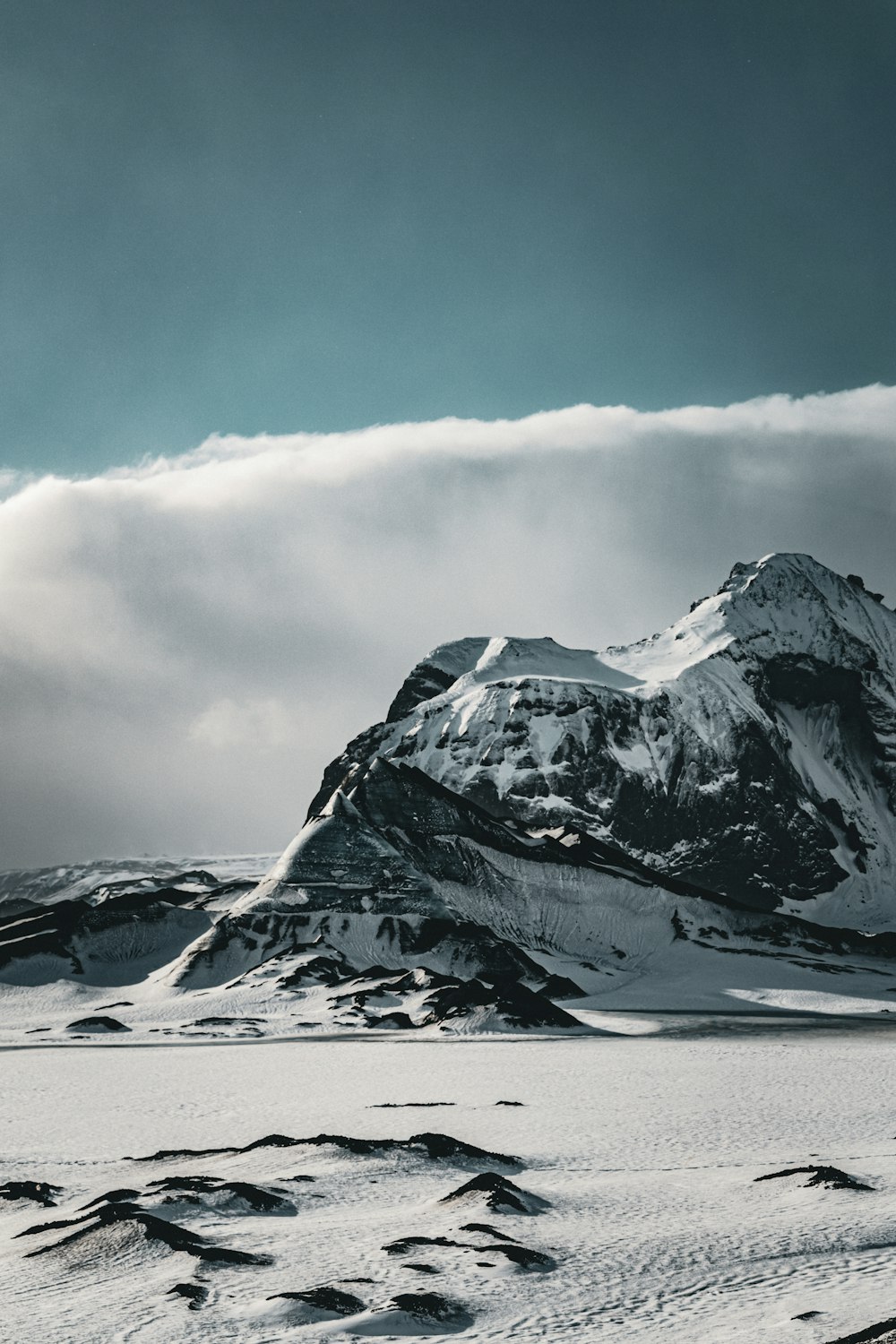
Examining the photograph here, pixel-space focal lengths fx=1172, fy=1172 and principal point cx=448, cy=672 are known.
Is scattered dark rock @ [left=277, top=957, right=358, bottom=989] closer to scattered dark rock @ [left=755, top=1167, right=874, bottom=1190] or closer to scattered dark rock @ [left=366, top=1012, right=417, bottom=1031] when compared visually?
scattered dark rock @ [left=366, top=1012, right=417, bottom=1031]

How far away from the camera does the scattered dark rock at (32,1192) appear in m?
33.2

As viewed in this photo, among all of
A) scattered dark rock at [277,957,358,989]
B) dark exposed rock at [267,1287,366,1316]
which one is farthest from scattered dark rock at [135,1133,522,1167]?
scattered dark rock at [277,957,358,989]

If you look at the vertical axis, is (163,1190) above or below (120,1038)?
above

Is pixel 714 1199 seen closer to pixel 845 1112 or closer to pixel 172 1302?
pixel 172 1302

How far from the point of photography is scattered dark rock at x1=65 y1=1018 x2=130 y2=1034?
108250 mm

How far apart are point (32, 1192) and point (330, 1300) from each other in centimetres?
1565

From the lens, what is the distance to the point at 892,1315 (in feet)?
67.2

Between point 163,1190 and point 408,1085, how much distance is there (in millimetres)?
34220

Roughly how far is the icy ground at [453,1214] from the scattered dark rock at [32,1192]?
0.13 meters

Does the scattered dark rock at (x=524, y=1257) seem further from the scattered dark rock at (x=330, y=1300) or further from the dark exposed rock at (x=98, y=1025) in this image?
the dark exposed rock at (x=98, y=1025)

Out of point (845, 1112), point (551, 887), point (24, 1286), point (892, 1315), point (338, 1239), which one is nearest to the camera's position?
point (892, 1315)

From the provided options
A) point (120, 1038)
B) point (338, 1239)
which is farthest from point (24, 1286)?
point (120, 1038)

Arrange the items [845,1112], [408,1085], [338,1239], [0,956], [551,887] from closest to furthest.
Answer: [338,1239], [845,1112], [408,1085], [0,956], [551,887]

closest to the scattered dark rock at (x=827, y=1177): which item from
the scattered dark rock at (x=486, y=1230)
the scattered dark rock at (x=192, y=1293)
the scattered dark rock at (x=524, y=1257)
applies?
the scattered dark rock at (x=486, y=1230)
